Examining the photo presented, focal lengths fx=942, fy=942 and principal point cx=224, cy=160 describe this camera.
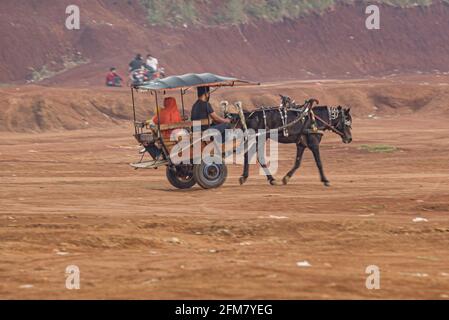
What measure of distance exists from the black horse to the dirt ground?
23.6 inches

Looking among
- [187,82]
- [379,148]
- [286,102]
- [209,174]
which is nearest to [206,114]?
[187,82]

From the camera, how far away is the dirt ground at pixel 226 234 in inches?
360

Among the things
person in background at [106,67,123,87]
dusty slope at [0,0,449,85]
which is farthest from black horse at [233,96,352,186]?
dusty slope at [0,0,449,85]

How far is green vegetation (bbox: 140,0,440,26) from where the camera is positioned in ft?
197

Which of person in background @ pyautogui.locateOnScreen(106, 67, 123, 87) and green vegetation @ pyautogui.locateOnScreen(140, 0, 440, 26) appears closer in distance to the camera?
person in background @ pyautogui.locateOnScreen(106, 67, 123, 87)

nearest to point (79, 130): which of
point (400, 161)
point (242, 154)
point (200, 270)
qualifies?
point (400, 161)

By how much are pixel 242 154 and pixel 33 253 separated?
8.42 meters

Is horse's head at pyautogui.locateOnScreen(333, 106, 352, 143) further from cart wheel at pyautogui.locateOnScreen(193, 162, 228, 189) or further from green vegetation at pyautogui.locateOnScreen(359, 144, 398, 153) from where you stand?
green vegetation at pyautogui.locateOnScreen(359, 144, 398, 153)

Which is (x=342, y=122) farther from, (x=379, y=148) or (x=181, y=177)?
(x=379, y=148)

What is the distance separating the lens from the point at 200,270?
9.77 meters

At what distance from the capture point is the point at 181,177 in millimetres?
19484

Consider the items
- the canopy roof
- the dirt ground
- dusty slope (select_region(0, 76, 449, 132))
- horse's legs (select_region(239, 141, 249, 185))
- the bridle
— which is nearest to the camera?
the dirt ground

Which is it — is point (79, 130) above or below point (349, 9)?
below
